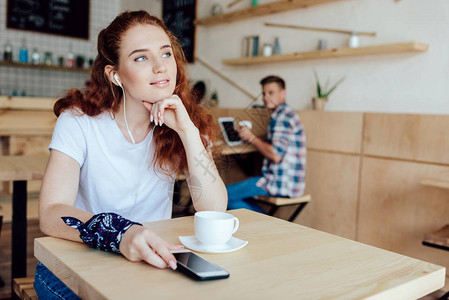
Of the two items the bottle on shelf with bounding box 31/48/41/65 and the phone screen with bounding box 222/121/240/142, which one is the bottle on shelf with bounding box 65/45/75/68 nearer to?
the bottle on shelf with bounding box 31/48/41/65

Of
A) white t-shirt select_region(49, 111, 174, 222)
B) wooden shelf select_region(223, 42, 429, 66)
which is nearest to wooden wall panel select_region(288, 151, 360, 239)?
Result: wooden shelf select_region(223, 42, 429, 66)

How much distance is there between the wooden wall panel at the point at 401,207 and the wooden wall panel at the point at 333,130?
0.19 meters

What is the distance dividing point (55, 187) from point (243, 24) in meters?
3.60

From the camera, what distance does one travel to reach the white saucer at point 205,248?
0.84 metres

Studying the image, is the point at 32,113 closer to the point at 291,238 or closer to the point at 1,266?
the point at 1,266

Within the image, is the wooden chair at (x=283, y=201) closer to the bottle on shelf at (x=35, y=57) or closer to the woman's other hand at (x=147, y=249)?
the woman's other hand at (x=147, y=249)

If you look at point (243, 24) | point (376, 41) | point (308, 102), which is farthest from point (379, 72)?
point (243, 24)

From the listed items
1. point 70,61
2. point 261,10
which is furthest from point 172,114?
point 70,61

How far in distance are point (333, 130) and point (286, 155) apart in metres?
0.43

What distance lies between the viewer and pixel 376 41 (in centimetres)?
318

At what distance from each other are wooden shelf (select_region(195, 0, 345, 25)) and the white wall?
0.22ft

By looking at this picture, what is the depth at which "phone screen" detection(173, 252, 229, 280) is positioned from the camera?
2.28 feet

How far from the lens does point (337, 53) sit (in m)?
3.28

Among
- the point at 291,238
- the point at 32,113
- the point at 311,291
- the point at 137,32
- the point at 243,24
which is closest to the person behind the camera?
the point at 311,291
